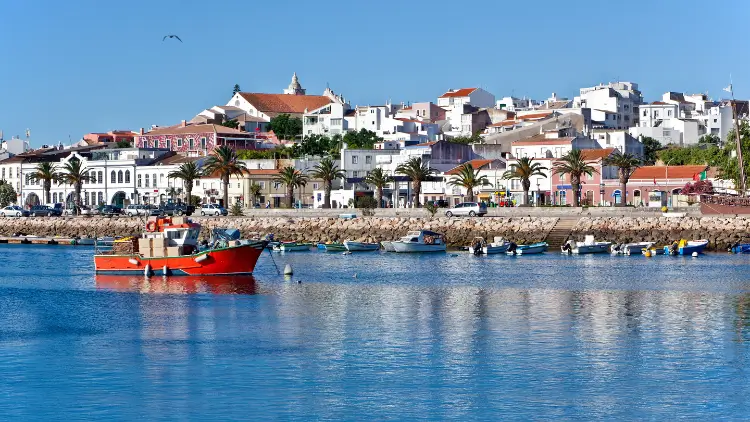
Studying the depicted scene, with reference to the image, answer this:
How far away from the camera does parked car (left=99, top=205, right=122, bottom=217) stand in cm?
11982

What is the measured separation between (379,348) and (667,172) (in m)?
73.1

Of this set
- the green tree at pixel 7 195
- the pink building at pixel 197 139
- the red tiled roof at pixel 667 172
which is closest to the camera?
the red tiled roof at pixel 667 172

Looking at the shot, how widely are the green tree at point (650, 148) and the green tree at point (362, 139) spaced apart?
32038mm

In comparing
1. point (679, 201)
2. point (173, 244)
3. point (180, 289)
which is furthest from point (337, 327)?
point (679, 201)

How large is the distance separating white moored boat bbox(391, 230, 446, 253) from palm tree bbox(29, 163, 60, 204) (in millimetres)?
57263

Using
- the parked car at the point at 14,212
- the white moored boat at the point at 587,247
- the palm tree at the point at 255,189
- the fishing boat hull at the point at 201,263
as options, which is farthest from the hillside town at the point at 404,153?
the fishing boat hull at the point at 201,263

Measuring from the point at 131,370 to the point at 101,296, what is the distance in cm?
2090

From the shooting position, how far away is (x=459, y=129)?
167 m

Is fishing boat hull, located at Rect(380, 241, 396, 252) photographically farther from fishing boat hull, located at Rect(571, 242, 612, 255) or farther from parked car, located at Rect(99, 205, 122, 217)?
parked car, located at Rect(99, 205, 122, 217)

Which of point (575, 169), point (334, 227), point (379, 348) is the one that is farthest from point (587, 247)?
point (379, 348)

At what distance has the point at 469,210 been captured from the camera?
99062 millimetres

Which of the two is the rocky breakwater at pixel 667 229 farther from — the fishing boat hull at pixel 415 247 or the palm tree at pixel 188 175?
the palm tree at pixel 188 175

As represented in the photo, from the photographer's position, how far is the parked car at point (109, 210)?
11982cm

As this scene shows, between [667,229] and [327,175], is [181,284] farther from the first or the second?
[327,175]
